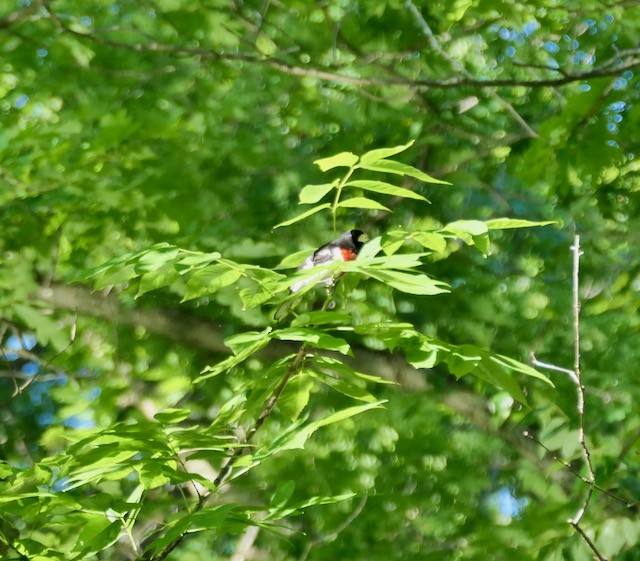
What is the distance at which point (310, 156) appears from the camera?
3916 mm

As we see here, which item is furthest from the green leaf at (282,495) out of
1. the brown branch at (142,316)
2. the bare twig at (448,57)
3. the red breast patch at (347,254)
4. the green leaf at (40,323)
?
the brown branch at (142,316)

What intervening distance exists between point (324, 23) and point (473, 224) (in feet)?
8.42

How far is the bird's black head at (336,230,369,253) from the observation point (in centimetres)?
232

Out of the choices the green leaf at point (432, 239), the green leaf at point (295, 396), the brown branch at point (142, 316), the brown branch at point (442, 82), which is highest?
the green leaf at point (432, 239)

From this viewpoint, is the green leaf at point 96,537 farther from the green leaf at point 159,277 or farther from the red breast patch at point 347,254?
the red breast patch at point 347,254

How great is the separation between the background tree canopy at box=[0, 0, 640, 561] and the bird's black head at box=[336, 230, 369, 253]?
353 millimetres

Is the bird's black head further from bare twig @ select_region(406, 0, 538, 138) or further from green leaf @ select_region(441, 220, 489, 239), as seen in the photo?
green leaf @ select_region(441, 220, 489, 239)

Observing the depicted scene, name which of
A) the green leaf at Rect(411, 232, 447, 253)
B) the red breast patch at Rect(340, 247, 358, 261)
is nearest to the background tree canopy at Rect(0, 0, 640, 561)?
the red breast patch at Rect(340, 247, 358, 261)

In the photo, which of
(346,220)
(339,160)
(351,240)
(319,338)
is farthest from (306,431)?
(346,220)

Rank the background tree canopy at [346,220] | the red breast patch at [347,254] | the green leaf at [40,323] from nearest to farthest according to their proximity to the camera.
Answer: the red breast patch at [347,254] → the background tree canopy at [346,220] → the green leaf at [40,323]

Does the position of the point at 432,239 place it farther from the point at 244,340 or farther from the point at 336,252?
the point at 336,252

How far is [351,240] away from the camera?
2.44 metres

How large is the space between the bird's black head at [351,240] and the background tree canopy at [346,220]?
35 centimetres

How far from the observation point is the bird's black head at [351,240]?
232cm
